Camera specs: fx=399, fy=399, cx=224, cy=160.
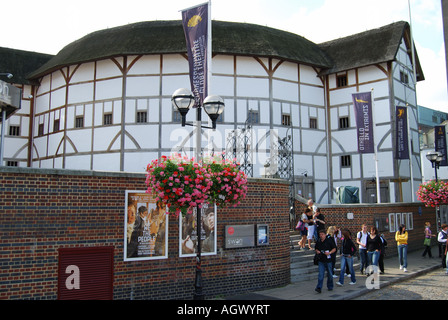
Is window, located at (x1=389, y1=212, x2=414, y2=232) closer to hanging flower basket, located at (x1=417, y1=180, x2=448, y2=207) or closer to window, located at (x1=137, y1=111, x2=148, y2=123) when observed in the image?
hanging flower basket, located at (x1=417, y1=180, x2=448, y2=207)

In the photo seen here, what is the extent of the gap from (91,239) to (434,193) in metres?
15.7

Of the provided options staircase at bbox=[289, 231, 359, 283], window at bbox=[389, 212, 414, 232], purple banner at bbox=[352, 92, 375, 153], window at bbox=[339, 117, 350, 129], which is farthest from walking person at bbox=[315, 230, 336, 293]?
window at bbox=[339, 117, 350, 129]

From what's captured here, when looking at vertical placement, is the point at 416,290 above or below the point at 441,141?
below

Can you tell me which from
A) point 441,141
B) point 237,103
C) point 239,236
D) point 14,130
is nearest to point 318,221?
point 239,236

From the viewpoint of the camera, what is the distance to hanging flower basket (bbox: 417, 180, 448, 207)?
710 inches

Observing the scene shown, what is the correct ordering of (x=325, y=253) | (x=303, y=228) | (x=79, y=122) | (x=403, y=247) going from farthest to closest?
(x=79, y=122) < (x=303, y=228) < (x=403, y=247) < (x=325, y=253)

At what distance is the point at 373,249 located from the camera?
1305 cm

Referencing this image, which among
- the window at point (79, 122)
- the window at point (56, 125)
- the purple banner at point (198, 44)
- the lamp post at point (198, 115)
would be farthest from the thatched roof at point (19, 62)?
the lamp post at point (198, 115)

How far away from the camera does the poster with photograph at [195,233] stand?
10.0 meters

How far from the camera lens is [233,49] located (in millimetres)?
22719

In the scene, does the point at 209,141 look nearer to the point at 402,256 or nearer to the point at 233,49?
the point at 233,49

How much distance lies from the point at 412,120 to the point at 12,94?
78.8 feet

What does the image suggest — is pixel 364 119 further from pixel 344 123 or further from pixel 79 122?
pixel 79 122

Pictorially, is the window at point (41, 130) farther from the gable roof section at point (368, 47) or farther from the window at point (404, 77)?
the window at point (404, 77)
